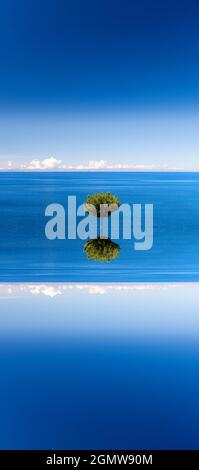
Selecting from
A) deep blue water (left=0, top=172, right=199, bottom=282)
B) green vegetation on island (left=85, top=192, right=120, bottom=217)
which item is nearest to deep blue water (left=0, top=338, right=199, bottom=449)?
deep blue water (left=0, top=172, right=199, bottom=282)

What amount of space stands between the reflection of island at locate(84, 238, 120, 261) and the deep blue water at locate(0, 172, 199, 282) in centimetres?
4

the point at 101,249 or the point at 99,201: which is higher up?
the point at 99,201

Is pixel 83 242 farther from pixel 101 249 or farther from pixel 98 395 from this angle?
pixel 98 395

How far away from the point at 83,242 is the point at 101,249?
200mm

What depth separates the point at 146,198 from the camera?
643cm

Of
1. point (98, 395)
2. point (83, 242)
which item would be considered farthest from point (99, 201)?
point (98, 395)

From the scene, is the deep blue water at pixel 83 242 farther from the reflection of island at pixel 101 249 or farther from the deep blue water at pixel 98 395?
the deep blue water at pixel 98 395

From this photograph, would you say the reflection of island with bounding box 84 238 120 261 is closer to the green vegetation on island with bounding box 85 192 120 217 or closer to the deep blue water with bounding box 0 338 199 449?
the green vegetation on island with bounding box 85 192 120 217

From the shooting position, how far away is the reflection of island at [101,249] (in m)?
6.12

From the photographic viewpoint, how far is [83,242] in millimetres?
6121

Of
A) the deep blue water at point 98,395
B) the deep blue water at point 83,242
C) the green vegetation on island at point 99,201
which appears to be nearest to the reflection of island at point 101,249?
the deep blue water at point 83,242

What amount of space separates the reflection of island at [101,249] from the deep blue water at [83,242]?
0.14ft
